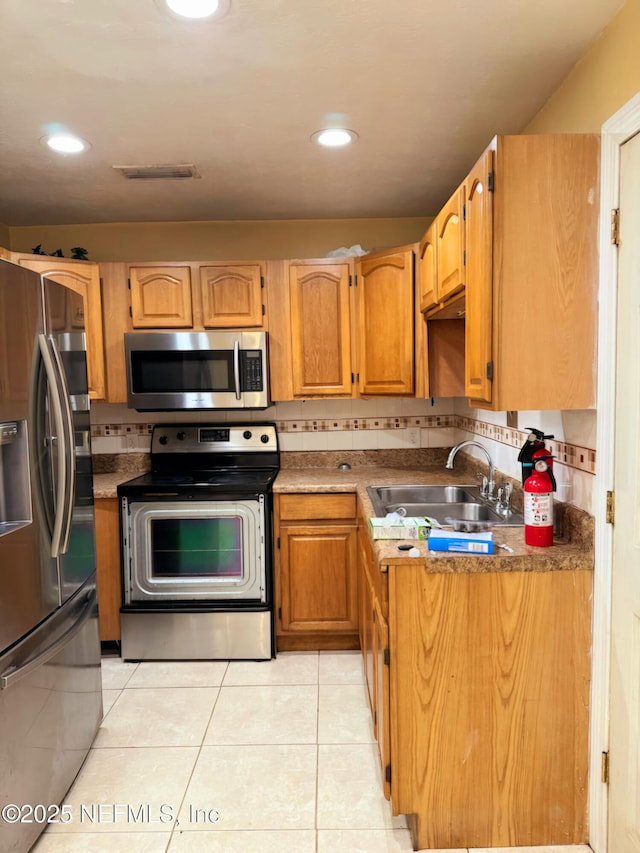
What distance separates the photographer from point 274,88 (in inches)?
70.7

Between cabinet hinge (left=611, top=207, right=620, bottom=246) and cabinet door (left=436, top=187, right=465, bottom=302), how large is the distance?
0.48 meters

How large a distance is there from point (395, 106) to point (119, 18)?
0.94m

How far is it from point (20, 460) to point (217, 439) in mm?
1722

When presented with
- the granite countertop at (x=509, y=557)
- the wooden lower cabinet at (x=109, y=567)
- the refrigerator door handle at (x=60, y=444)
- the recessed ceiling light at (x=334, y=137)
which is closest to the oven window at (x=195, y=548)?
the wooden lower cabinet at (x=109, y=567)

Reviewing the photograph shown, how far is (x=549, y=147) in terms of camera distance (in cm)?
152

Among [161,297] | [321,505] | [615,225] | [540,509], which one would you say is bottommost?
[321,505]

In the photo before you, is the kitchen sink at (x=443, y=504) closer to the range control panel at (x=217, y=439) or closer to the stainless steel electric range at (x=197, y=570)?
the stainless steel electric range at (x=197, y=570)

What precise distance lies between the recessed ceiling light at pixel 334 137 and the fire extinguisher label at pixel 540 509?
1.53m

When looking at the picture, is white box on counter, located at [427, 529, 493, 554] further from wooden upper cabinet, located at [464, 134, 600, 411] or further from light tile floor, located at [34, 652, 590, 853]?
light tile floor, located at [34, 652, 590, 853]

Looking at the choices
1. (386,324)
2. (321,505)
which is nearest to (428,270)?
(386,324)

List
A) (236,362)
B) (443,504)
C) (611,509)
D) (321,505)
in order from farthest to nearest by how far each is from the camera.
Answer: (236,362)
(321,505)
(443,504)
(611,509)

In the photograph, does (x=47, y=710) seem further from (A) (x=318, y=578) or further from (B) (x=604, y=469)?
(B) (x=604, y=469)

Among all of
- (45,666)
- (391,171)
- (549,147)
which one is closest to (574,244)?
Answer: (549,147)

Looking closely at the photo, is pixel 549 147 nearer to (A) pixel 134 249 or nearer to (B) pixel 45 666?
(B) pixel 45 666
